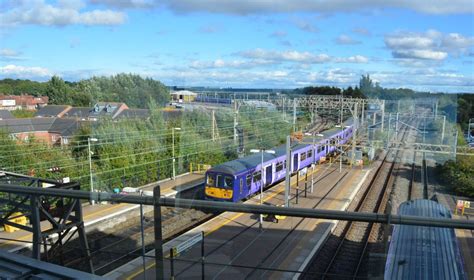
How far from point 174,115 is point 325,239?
3.07 m

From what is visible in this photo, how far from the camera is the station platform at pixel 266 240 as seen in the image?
2.86 meters

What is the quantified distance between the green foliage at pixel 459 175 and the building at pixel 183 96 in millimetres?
2487

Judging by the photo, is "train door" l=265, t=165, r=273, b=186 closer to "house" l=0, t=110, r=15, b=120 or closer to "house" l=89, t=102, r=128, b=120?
"house" l=89, t=102, r=128, b=120

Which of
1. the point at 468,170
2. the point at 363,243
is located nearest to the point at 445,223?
the point at 468,170

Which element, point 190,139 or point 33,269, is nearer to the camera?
point 33,269

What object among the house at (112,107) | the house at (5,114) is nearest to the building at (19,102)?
the house at (5,114)

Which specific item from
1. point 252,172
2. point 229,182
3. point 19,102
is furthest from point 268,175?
point 19,102

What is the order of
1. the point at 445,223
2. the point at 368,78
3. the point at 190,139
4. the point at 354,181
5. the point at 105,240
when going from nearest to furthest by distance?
the point at 445,223
the point at 190,139
the point at 105,240
the point at 368,78
the point at 354,181

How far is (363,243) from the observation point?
Answer: 18.2 feet

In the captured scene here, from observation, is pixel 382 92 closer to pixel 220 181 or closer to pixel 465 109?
pixel 465 109

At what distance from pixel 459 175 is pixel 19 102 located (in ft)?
45.5

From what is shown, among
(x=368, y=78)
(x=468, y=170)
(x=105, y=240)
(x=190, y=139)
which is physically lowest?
(x=105, y=240)

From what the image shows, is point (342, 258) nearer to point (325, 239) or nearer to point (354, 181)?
point (325, 239)

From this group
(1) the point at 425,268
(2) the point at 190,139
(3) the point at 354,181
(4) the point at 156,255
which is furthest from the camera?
(3) the point at 354,181
